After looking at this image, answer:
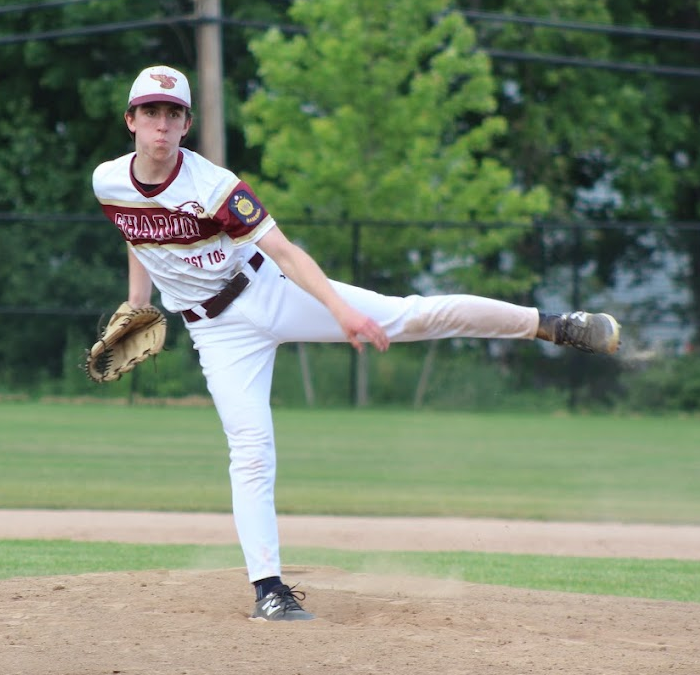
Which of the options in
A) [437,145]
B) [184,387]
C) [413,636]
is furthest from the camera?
[437,145]

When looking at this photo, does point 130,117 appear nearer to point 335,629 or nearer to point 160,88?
point 160,88

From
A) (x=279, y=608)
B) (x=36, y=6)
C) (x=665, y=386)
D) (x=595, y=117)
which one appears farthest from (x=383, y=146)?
(x=279, y=608)

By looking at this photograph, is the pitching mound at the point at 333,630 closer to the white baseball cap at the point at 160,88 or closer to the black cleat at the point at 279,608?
the black cleat at the point at 279,608

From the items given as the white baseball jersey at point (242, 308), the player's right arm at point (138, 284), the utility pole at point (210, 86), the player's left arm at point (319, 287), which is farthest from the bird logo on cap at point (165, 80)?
the utility pole at point (210, 86)

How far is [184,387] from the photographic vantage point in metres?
21.1

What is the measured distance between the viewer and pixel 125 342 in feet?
21.1

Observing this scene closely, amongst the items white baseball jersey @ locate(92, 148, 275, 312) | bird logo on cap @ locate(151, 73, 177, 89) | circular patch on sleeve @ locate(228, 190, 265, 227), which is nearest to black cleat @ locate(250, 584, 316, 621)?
white baseball jersey @ locate(92, 148, 275, 312)

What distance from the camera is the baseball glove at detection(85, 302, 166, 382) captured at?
20.4 ft

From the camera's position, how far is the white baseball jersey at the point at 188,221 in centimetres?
538

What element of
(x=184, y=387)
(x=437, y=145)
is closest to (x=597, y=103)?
(x=437, y=145)

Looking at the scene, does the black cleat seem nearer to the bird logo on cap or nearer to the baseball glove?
the baseball glove

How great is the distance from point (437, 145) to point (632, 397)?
230 inches

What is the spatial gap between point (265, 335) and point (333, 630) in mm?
1330

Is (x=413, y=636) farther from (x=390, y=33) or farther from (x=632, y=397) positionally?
(x=390, y=33)
